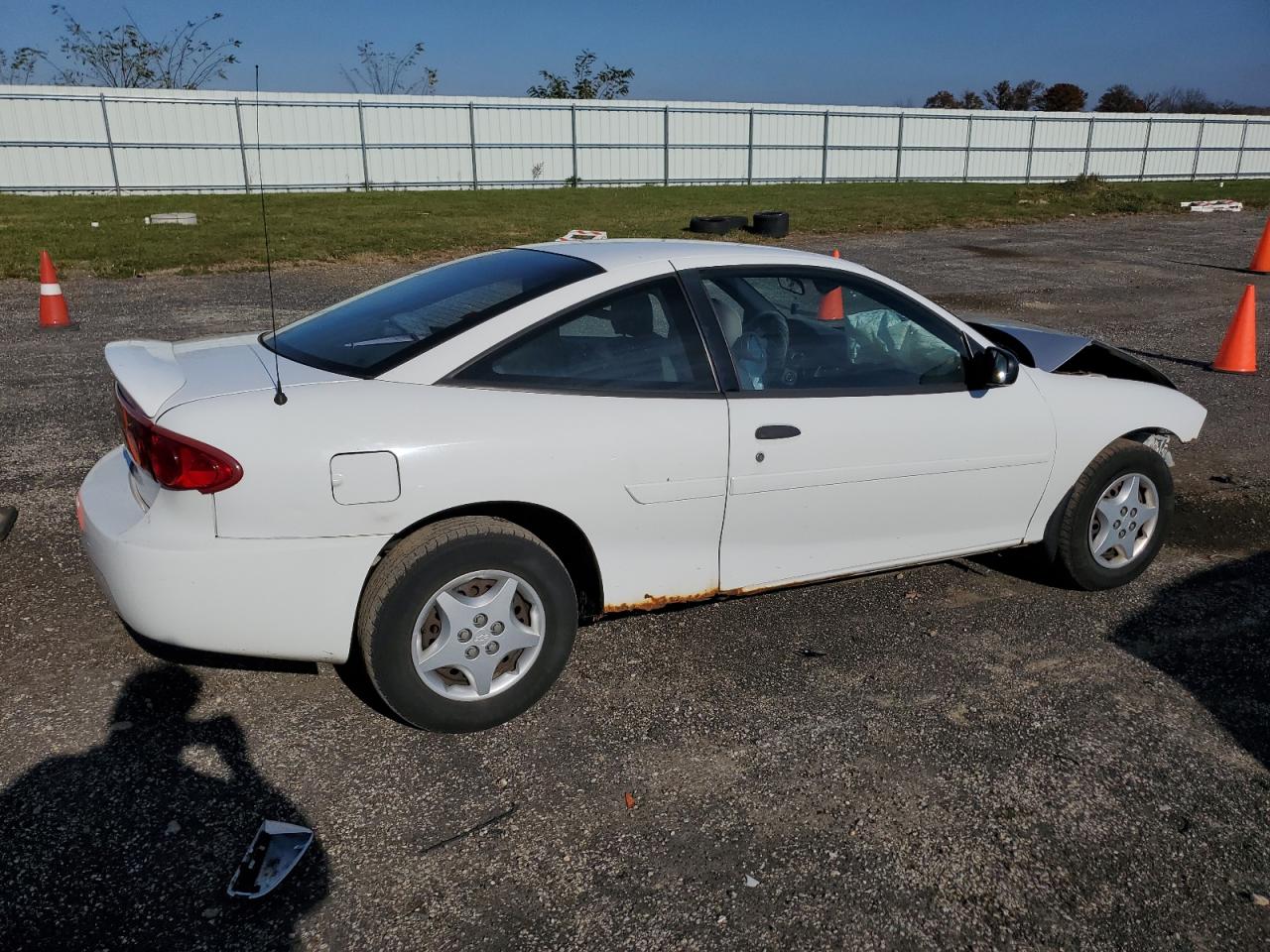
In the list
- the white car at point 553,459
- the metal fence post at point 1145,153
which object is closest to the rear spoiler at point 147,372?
the white car at point 553,459

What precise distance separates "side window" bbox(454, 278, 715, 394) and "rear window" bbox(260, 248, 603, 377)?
0.54 ft

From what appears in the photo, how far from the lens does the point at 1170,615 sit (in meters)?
4.39

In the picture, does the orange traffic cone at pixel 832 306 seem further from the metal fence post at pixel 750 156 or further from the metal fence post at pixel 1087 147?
the metal fence post at pixel 1087 147

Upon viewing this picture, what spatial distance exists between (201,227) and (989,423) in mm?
19411

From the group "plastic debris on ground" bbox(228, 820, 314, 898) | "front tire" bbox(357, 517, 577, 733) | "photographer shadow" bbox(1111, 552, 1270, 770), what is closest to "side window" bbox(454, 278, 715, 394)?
"front tire" bbox(357, 517, 577, 733)

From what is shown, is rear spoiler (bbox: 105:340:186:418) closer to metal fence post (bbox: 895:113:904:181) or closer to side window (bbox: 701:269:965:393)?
side window (bbox: 701:269:965:393)

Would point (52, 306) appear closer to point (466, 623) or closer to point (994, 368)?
point (466, 623)

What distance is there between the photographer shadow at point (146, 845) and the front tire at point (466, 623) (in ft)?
1.74

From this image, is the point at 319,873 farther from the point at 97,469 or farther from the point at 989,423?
the point at 989,423

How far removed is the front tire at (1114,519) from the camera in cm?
440

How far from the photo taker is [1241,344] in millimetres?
9180

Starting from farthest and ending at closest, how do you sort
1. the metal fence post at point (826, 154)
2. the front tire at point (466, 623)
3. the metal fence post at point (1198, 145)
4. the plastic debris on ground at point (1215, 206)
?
1. the metal fence post at point (1198, 145)
2. the metal fence post at point (826, 154)
3. the plastic debris on ground at point (1215, 206)
4. the front tire at point (466, 623)

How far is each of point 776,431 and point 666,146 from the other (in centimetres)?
3365

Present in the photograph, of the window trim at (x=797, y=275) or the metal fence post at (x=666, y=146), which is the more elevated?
the metal fence post at (x=666, y=146)
